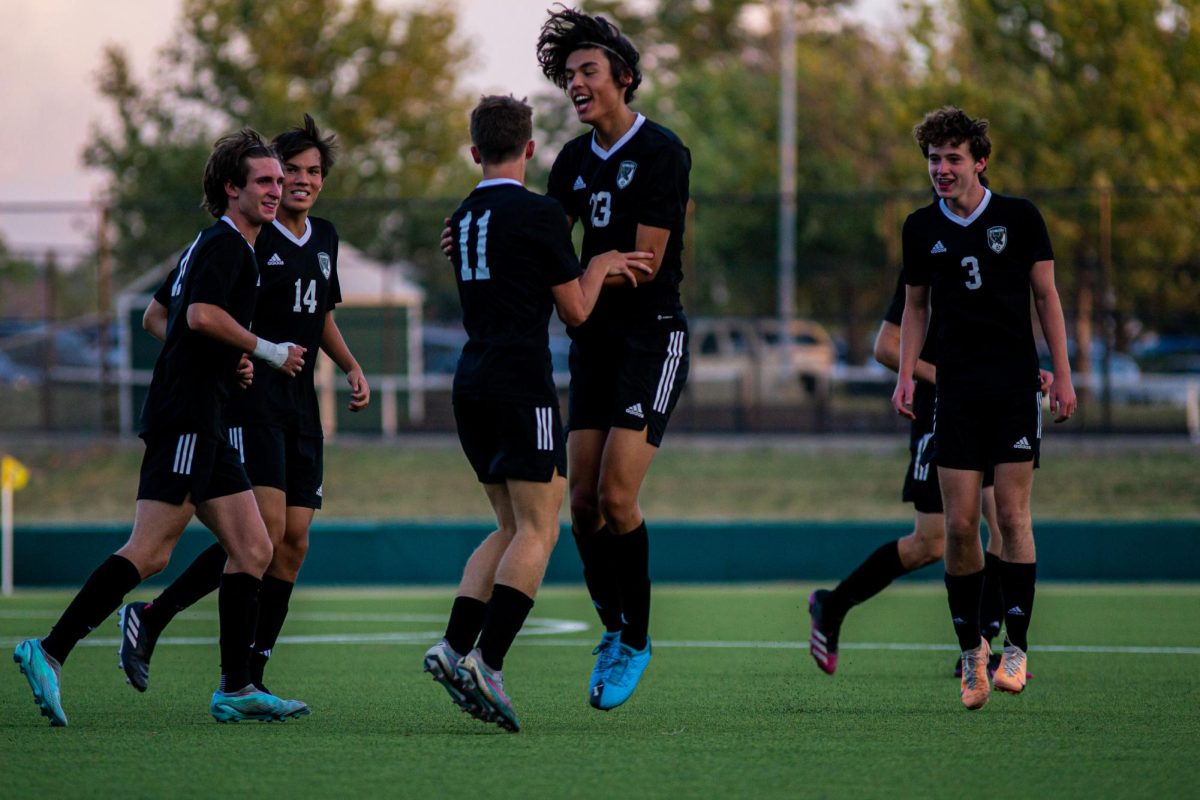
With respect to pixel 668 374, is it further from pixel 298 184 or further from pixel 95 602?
pixel 95 602

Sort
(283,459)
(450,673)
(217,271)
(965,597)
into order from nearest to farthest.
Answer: (450,673), (217,271), (283,459), (965,597)

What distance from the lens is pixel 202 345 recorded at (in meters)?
6.25

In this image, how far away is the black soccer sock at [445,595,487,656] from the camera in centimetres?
601

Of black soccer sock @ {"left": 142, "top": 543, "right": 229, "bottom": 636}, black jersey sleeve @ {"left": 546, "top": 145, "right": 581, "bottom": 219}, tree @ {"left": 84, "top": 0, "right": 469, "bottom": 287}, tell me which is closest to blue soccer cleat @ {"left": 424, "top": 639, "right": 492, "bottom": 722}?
black soccer sock @ {"left": 142, "top": 543, "right": 229, "bottom": 636}

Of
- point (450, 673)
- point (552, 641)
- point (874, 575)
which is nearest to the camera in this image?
point (450, 673)

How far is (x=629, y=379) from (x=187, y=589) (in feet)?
6.68

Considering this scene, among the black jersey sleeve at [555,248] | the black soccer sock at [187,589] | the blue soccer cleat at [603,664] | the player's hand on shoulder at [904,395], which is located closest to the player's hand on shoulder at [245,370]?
the black soccer sock at [187,589]

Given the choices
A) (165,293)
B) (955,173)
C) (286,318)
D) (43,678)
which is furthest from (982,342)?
(43,678)

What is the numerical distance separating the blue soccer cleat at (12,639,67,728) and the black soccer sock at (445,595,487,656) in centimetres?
138

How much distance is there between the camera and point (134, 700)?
704 centimetres

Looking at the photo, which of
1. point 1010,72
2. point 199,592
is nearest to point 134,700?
point 199,592

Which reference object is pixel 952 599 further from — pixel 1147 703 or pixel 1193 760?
pixel 1193 760

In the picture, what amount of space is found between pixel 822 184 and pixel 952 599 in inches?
A: 1260

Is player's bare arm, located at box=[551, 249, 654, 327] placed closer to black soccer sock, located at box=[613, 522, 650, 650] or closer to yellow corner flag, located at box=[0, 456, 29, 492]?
black soccer sock, located at box=[613, 522, 650, 650]
